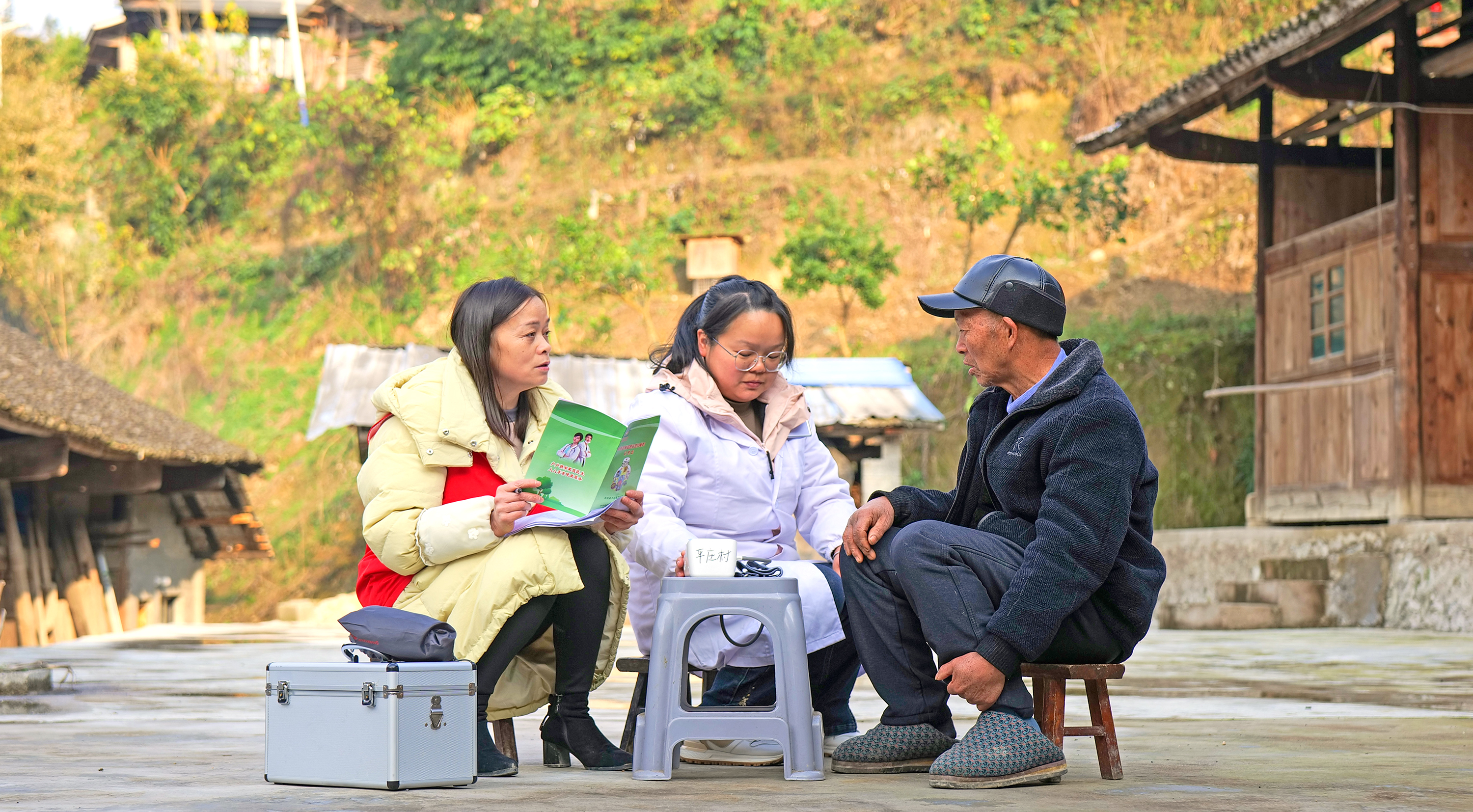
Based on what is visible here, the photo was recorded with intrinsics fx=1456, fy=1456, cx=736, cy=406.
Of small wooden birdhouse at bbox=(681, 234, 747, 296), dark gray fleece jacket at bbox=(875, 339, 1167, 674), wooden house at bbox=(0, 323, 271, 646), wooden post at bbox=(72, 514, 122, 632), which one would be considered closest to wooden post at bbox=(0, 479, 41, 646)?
wooden house at bbox=(0, 323, 271, 646)

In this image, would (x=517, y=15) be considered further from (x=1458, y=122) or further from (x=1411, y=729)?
(x=1411, y=729)

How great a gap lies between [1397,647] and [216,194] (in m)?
28.5

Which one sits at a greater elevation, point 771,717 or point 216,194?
point 216,194

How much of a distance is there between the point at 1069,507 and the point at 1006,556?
21cm

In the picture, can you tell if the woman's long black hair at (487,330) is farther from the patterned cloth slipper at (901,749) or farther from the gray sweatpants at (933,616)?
the patterned cloth slipper at (901,749)

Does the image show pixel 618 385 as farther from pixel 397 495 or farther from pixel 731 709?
pixel 731 709

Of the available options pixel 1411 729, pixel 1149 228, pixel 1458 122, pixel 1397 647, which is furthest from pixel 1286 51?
pixel 1149 228

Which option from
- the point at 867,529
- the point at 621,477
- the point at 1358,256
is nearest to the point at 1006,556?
the point at 867,529

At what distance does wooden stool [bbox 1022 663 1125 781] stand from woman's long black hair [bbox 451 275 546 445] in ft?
4.72

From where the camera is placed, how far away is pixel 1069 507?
307 cm

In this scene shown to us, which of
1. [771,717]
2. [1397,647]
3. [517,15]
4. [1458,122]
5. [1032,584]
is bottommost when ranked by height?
[1397,647]


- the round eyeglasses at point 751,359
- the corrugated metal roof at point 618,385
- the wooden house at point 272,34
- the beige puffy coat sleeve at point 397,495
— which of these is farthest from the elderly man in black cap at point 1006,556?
the wooden house at point 272,34

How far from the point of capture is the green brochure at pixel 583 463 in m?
3.42

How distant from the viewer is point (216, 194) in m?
32.2
